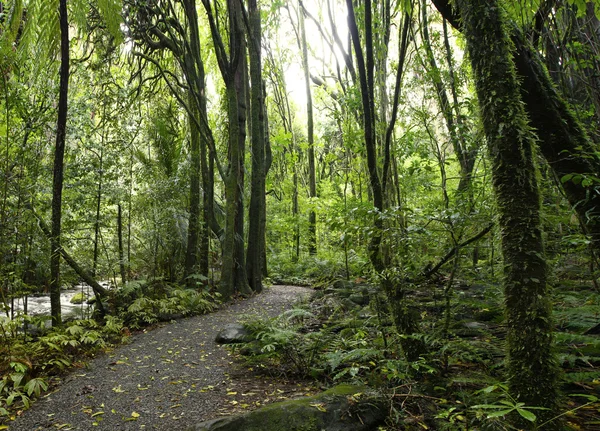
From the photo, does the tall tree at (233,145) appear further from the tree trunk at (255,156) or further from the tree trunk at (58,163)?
the tree trunk at (58,163)

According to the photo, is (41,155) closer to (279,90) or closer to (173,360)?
(173,360)

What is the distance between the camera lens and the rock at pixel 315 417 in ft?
8.68

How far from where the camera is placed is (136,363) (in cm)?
483

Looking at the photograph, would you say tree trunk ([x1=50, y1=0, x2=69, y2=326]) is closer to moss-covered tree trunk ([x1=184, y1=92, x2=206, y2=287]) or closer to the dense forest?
the dense forest

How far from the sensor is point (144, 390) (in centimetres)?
394

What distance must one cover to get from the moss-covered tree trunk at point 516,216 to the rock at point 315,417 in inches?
49.2

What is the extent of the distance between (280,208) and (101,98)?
453 inches

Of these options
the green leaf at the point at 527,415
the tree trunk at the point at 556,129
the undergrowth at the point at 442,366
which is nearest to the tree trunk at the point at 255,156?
the undergrowth at the point at 442,366

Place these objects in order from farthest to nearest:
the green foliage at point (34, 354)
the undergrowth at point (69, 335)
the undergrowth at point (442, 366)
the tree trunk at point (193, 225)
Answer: the tree trunk at point (193, 225)
the undergrowth at point (69, 335)
the green foliage at point (34, 354)
the undergrowth at point (442, 366)

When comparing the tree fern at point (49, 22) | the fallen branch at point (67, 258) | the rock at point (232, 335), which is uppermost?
the tree fern at point (49, 22)

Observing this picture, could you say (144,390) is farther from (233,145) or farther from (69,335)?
(233,145)

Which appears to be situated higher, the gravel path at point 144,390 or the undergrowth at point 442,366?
the undergrowth at point 442,366

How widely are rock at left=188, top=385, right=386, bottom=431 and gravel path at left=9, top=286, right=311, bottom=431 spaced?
726 millimetres

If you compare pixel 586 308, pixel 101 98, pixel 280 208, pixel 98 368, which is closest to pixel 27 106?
pixel 101 98
